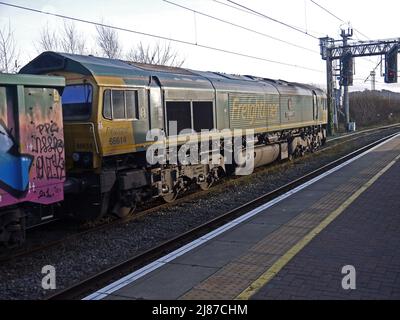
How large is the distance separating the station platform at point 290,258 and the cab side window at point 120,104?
312 centimetres

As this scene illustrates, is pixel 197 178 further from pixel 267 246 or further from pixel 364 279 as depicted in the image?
pixel 364 279

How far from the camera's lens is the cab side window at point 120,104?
9219 millimetres

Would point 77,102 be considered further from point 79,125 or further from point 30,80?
point 30,80

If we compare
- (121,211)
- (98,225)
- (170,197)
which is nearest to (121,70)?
(121,211)

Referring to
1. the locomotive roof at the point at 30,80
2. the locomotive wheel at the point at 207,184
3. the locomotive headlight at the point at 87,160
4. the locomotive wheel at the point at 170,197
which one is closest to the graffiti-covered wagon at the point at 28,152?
the locomotive roof at the point at 30,80

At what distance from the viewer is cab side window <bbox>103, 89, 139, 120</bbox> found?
30.2ft

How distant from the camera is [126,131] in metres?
9.70

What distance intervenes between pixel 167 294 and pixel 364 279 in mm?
2355

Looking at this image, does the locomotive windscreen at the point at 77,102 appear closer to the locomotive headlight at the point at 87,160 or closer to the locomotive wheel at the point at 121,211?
the locomotive headlight at the point at 87,160

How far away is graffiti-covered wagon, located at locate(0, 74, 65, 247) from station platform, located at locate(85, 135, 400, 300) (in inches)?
87.8

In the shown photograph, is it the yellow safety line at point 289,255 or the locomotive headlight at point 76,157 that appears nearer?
the yellow safety line at point 289,255

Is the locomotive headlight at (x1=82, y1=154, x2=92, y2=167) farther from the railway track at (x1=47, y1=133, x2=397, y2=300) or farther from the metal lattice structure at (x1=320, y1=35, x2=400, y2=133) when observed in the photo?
the metal lattice structure at (x1=320, y1=35, x2=400, y2=133)

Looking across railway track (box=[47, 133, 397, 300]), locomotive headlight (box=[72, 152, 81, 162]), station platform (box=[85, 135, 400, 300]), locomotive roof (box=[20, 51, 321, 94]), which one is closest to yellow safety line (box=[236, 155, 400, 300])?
station platform (box=[85, 135, 400, 300])
